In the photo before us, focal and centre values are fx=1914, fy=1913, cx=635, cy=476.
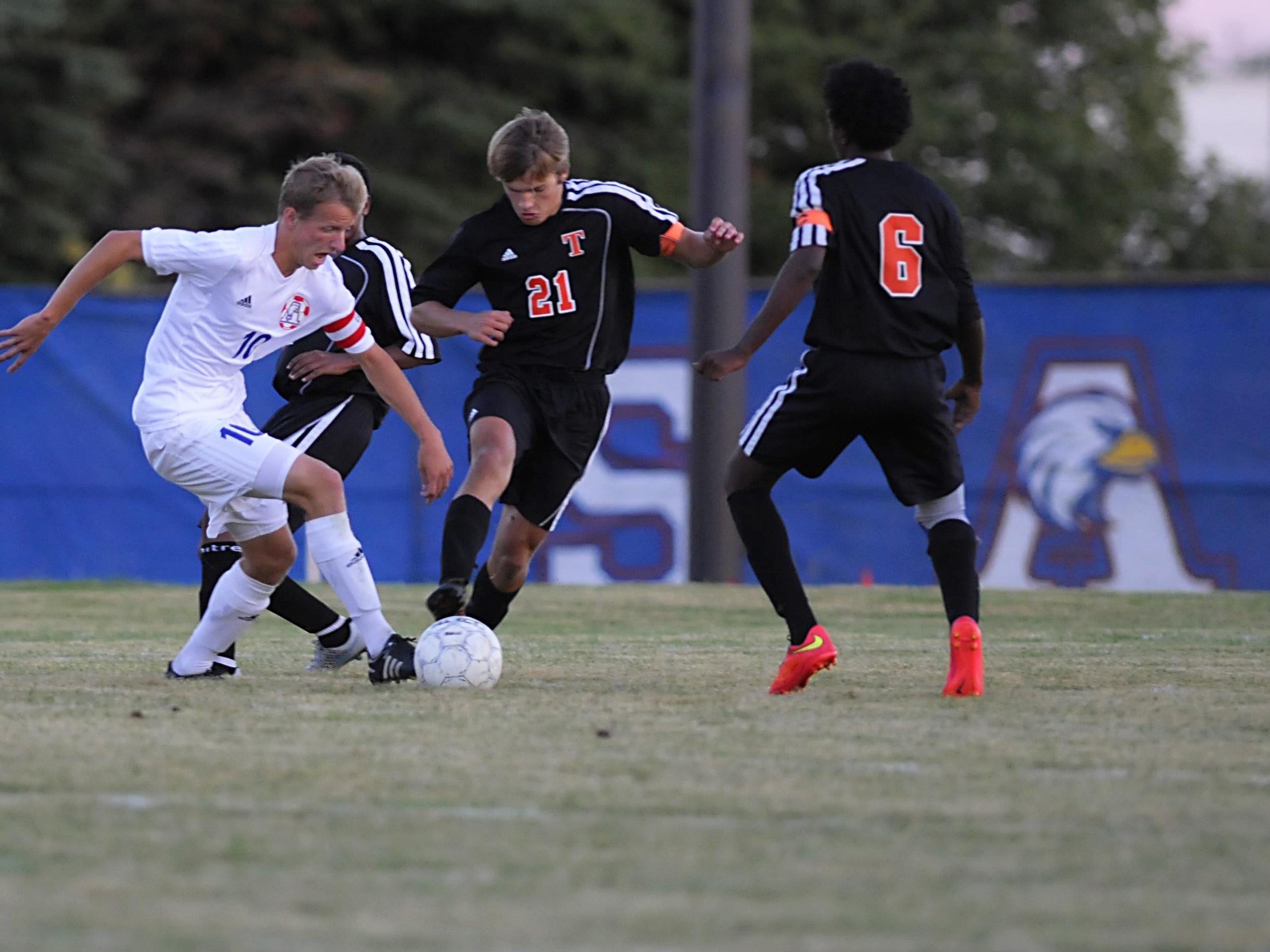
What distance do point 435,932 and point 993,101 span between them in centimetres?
2984

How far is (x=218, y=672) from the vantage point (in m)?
6.14

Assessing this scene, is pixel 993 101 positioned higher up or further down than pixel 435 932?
higher up

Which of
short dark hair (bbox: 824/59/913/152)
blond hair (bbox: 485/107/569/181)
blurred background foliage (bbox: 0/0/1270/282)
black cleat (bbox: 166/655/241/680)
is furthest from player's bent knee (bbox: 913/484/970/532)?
blurred background foliage (bbox: 0/0/1270/282)

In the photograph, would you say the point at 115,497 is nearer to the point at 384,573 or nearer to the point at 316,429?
the point at 384,573

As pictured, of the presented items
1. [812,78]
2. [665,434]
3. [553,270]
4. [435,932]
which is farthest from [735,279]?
[812,78]

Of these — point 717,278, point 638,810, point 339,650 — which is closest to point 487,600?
point 339,650

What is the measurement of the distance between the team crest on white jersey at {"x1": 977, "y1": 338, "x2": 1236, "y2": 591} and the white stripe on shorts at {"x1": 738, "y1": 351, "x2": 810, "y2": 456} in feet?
22.2

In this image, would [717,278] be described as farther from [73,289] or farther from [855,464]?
[73,289]

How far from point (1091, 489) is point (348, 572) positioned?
7396 mm

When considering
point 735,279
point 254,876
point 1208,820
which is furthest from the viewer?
point 735,279

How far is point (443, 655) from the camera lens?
Result: 5.76 metres

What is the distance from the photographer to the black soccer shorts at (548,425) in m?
6.63

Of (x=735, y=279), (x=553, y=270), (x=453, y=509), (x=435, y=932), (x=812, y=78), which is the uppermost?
(x=812, y=78)

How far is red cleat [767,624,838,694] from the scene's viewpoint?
5656 millimetres
